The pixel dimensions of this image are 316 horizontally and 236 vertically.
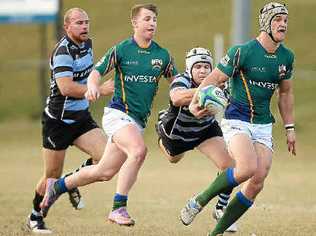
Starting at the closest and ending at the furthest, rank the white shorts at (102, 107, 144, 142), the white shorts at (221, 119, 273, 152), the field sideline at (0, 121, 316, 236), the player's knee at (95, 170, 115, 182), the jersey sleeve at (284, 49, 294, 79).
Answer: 1. the white shorts at (221, 119, 273, 152)
2. the jersey sleeve at (284, 49, 294, 79)
3. the player's knee at (95, 170, 115, 182)
4. the white shorts at (102, 107, 144, 142)
5. the field sideline at (0, 121, 316, 236)

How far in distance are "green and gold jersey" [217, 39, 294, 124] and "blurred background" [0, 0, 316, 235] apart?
158 centimetres

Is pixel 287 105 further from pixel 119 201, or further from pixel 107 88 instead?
pixel 119 201

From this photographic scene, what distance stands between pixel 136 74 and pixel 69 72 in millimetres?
769

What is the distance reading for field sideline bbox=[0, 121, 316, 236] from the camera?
12.4m

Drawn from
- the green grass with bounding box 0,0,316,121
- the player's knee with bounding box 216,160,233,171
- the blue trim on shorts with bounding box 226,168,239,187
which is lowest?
the green grass with bounding box 0,0,316,121

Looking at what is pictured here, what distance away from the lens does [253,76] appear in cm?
1098

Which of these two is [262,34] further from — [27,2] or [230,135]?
[27,2]

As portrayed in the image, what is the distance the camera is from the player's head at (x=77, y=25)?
12.1m

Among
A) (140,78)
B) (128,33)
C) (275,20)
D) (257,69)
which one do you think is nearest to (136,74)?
(140,78)

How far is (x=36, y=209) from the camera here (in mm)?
12266

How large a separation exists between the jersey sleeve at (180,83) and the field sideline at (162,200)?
1.45 m

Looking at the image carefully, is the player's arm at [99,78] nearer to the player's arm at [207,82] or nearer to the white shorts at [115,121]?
the white shorts at [115,121]

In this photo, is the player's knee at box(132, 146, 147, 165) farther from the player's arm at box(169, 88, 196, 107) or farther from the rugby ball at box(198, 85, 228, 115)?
the rugby ball at box(198, 85, 228, 115)

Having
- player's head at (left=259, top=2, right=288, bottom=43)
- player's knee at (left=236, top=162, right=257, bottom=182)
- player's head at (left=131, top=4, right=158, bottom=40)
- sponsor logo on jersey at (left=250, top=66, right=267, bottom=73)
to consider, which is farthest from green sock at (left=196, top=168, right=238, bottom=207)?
player's head at (left=131, top=4, right=158, bottom=40)
